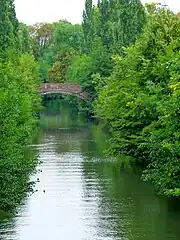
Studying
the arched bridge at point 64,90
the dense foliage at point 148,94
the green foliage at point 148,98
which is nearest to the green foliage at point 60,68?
the arched bridge at point 64,90

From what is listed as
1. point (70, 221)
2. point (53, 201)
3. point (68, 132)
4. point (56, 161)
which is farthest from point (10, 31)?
point (70, 221)

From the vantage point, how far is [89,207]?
88.4ft

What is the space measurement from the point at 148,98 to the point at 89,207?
6118 mm

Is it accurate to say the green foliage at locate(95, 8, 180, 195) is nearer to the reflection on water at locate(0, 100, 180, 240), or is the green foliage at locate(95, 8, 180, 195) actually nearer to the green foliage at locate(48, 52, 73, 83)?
the reflection on water at locate(0, 100, 180, 240)

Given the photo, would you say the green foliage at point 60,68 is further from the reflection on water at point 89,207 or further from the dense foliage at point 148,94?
the reflection on water at point 89,207

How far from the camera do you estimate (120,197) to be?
2909cm

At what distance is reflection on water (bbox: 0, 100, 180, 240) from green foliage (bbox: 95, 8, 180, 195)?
4.09ft

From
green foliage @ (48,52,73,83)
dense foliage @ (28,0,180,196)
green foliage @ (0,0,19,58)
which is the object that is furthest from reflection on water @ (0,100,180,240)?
green foliage @ (48,52,73,83)

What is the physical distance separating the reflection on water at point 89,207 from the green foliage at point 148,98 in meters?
1.25

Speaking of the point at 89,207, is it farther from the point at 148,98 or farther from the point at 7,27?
the point at 7,27

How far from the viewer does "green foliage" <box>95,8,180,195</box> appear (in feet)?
84.8

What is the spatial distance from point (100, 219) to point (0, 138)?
5.03 m

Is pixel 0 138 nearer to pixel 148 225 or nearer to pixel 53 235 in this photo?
pixel 53 235

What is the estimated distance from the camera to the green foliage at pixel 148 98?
25.8 metres
